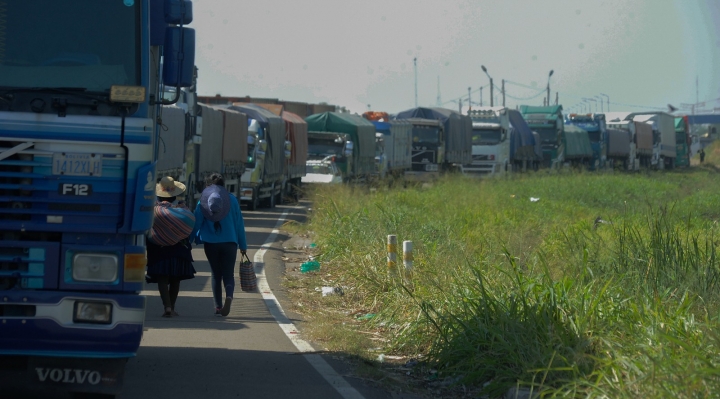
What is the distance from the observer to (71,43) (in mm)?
6473

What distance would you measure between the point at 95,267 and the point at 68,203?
418 mm

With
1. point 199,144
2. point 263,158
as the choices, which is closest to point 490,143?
point 263,158

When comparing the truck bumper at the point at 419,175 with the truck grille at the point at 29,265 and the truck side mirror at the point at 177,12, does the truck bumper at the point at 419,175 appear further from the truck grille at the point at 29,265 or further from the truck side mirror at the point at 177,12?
the truck grille at the point at 29,265

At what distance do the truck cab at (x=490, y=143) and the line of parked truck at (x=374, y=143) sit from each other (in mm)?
49

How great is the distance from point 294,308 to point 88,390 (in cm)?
600

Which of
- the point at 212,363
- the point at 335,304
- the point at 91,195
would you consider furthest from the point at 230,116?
the point at 91,195

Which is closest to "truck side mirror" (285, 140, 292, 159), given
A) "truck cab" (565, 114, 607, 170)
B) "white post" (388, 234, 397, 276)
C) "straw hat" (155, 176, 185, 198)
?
"white post" (388, 234, 397, 276)

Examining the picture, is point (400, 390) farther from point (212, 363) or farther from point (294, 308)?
point (294, 308)

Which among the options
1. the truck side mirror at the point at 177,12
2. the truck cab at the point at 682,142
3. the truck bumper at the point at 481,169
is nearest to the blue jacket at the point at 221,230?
the truck side mirror at the point at 177,12

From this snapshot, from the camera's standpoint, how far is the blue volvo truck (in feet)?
19.5

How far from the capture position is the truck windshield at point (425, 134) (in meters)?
47.8

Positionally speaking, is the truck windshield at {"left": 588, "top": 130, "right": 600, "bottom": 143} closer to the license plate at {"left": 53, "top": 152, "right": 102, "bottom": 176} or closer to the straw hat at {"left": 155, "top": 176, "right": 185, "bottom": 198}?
the straw hat at {"left": 155, "top": 176, "right": 185, "bottom": 198}

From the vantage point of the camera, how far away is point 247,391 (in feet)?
24.0

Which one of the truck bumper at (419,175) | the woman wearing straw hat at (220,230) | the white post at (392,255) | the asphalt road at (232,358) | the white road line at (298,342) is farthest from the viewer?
the truck bumper at (419,175)
